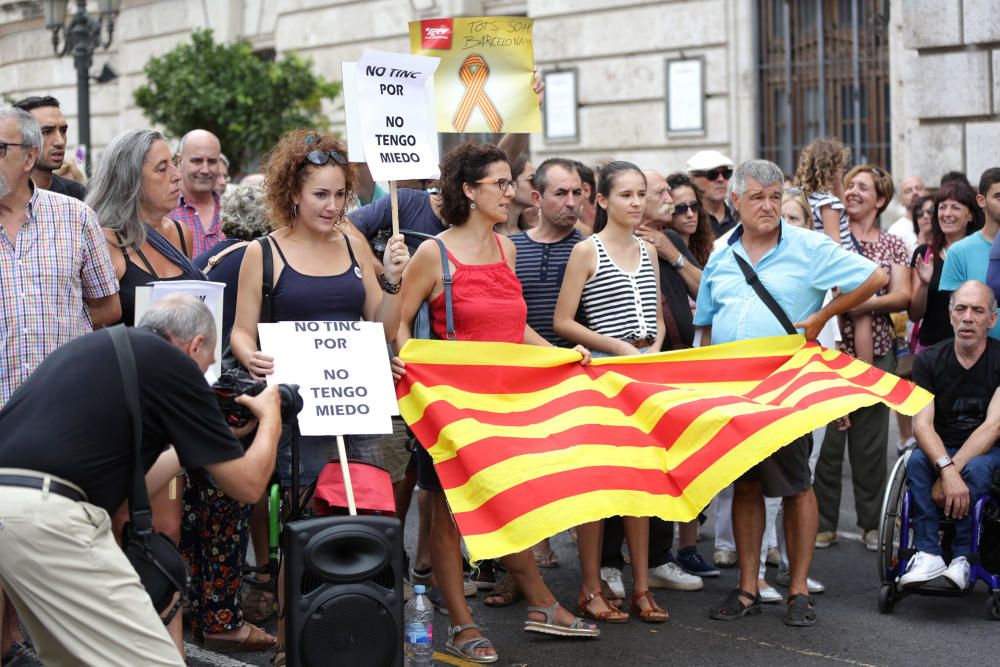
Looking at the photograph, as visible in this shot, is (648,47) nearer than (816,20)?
No

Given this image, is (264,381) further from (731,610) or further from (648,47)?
(648,47)

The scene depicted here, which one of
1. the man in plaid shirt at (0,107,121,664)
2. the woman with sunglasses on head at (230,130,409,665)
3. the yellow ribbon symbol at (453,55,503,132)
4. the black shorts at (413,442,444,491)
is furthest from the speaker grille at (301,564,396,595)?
the yellow ribbon symbol at (453,55,503,132)

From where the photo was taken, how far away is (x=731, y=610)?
A: 6.48 metres

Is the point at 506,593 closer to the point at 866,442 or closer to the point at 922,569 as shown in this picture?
the point at 922,569

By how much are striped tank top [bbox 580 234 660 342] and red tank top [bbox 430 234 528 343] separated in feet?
2.20

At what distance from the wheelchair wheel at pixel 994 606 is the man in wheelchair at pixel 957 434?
14cm

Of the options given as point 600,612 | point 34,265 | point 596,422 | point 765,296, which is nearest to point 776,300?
point 765,296

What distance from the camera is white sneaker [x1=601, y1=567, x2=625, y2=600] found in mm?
6875

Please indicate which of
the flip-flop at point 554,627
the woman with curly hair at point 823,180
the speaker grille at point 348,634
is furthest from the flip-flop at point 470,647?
the woman with curly hair at point 823,180

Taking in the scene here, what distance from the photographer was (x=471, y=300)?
6160 millimetres

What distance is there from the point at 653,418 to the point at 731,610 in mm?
1025

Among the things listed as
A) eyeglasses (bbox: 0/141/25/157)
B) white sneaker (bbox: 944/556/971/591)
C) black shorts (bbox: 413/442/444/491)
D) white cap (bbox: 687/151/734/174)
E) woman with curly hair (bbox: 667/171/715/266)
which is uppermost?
white cap (bbox: 687/151/734/174)

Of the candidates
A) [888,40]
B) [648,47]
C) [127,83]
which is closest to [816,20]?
[888,40]

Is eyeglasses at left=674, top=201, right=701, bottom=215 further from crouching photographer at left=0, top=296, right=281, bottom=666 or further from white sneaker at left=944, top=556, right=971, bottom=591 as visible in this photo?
crouching photographer at left=0, top=296, right=281, bottom=666
